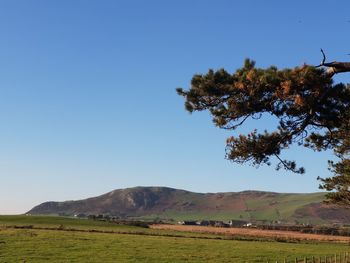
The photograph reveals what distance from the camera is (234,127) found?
62.3ft

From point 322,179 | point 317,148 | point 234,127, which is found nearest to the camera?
point 234,127

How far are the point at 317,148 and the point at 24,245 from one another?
32.2 m

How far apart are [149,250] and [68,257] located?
36.5 feet

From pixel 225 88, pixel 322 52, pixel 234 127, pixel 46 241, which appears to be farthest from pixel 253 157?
pixel 46 241

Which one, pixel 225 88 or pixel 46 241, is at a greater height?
pixel 225 88

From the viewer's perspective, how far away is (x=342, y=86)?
1745cm

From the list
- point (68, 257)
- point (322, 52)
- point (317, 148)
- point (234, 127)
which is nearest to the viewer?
point (322, 52)

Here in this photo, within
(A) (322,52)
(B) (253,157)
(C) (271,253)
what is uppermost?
(A) (322,52)

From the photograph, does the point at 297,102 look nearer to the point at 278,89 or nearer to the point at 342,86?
the point at 278,89

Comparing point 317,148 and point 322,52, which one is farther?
point 317,148

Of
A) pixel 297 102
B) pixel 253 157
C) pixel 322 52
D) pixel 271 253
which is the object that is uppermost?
pixel 322 52

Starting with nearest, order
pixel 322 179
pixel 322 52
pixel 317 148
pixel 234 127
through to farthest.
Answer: pixel 322 52
pixel 234 127
pixel 317 148
pixel 322 179

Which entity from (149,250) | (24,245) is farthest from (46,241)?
(149,250)

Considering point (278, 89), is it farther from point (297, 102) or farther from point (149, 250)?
point (149, 250)
